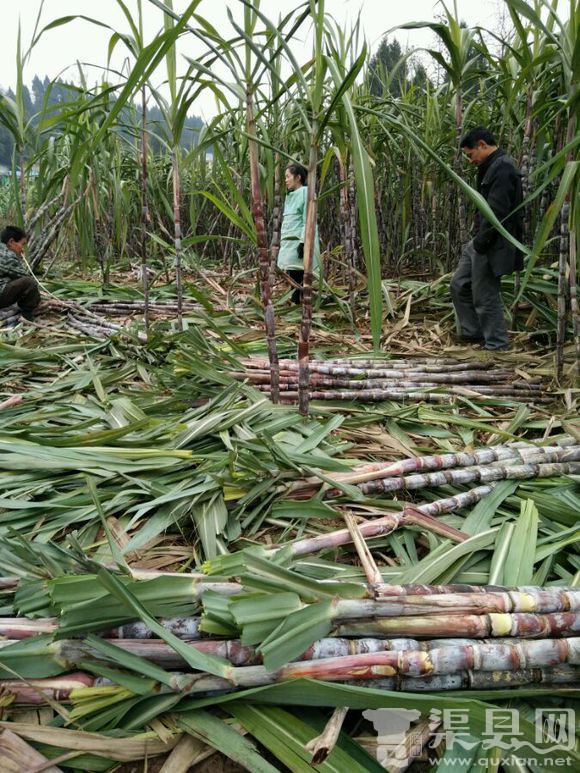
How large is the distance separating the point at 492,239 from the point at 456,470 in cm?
188

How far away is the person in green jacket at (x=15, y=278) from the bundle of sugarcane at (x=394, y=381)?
2.01 m

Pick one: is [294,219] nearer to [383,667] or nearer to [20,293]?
[20,293]

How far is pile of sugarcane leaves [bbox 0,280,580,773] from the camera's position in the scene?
0.85 metres

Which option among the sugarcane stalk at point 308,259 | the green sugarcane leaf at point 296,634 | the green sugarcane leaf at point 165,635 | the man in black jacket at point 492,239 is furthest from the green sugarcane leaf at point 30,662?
the man in black jacket at point 492,239

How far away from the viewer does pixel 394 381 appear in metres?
2.28

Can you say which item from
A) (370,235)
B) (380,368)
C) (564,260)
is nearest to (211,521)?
(370,235)

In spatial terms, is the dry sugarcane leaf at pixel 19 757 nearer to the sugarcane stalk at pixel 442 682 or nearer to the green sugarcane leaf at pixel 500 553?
the sugarcane stalk at pixel 442 682

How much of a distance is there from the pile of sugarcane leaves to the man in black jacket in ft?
3.94

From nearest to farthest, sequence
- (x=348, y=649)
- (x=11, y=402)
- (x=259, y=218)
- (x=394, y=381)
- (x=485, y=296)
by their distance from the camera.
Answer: (x=348, y=649) < (x=259, y=218) < (x=11, y=402) < (x=394, y=381) < (x=485, y=296)

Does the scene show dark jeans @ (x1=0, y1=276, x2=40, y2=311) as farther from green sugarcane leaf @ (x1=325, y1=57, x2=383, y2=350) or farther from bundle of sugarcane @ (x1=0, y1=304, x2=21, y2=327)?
green sugarcane leaf @ (x1=325, y1=57, x2=383, y2=350)

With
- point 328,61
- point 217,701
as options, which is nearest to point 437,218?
point 328,61

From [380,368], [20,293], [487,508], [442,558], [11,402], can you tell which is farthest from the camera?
[20,293]

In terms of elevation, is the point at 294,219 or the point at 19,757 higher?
the point at 294,219

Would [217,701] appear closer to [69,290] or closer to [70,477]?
[70,477]
